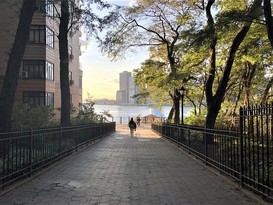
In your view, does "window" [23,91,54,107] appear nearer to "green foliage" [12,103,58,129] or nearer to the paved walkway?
"green foliage" [12,103,58,129]

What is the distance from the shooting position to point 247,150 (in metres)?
9.18

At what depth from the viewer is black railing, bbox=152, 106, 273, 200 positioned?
7.66 m

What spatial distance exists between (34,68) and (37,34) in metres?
3.51

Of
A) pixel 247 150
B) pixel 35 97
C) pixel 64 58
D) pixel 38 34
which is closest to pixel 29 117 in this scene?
pixel 64 58

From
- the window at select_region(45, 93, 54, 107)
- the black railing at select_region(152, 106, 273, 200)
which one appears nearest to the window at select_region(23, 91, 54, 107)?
the window at select_region(45, 93, 54, 107)

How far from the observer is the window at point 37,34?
44.6 m

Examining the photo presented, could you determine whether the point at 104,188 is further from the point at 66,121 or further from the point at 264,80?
the point at 264,80

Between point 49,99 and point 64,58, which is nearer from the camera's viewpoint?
point 64,58

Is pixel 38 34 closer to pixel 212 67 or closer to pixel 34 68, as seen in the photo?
pixel 34 68

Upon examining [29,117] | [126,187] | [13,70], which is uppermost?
[13,70]

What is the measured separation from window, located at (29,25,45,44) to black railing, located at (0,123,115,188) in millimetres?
30000

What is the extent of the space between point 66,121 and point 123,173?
10326 mm

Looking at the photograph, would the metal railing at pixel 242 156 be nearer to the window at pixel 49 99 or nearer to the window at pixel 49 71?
the window at pixel 49 99

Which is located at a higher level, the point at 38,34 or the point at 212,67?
the point at 38,34
